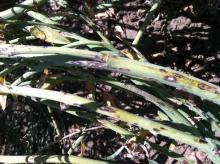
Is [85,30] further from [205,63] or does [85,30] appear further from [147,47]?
[205,63]

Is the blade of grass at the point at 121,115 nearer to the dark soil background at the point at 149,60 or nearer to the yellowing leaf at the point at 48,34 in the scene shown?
the yellowing leaf at the point at 48,34

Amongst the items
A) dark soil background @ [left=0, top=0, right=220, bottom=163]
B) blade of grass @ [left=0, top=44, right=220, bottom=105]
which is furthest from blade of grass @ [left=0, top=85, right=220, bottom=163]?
dark soil background @ [left=0, top=0, right=220, bottom=163]

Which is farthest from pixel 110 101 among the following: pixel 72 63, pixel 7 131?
pixel 7 131

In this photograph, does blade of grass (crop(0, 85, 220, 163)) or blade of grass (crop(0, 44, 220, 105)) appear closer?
blade of grass (crop(0, 44, 220, 105))

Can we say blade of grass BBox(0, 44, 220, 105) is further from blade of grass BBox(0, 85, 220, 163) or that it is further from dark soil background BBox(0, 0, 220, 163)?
dark soil background BBox(0, 0, 220, 163)

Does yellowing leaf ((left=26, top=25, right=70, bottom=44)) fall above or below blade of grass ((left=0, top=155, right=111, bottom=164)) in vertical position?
above
